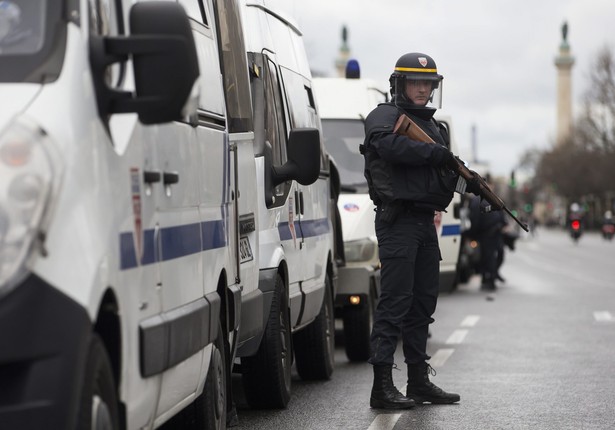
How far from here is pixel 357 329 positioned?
1222cm

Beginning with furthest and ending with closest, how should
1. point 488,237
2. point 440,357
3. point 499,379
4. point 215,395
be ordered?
point 488,237, point 440,357, point 499,379, point 215,395

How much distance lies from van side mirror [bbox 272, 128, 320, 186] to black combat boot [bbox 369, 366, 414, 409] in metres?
1.22

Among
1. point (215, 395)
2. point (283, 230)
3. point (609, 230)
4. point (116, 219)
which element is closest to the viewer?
point (116, 219)

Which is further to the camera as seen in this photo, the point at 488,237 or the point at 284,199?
the point at 488,237

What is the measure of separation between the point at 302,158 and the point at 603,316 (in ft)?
33.7

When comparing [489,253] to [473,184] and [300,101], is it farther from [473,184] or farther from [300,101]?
[473,184]

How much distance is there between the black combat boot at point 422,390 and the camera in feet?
30.1

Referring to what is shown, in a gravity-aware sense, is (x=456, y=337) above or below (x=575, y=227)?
above

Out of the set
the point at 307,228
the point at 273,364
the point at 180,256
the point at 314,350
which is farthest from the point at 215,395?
the point at 314,350

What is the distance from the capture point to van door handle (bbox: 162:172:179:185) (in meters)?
5.36

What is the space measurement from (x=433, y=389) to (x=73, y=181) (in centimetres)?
535

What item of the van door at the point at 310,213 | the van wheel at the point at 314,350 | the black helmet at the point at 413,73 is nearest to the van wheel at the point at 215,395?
the black helmet at the point at 413,73

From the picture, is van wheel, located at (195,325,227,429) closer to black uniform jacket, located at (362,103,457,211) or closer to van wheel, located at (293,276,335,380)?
black uniform jacket, located at (362,103,457,211)

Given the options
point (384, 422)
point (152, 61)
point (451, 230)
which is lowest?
point (384, 422)
